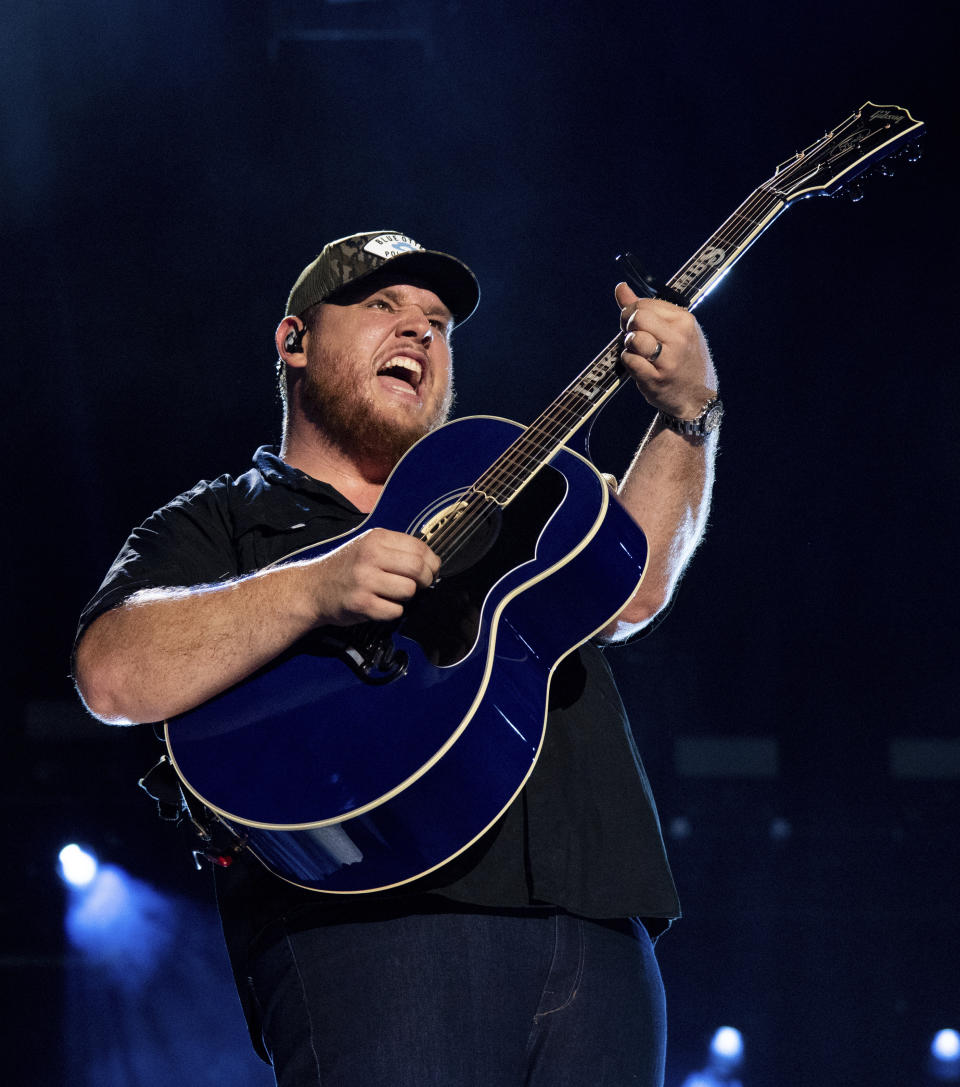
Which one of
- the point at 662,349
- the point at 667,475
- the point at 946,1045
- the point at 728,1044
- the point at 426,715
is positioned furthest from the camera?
the point at 728,1044

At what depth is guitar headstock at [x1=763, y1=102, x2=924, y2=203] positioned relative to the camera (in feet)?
7.80

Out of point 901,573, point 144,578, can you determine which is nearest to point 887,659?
point 901,573

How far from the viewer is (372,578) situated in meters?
1.71

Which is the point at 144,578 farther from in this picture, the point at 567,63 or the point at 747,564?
the point at 747,564

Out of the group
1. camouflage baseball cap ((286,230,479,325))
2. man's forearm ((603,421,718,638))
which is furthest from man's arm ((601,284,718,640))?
camouflage baseball cap ((286,230,479,325))

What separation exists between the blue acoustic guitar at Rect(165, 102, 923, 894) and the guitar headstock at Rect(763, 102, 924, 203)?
0.41 metres

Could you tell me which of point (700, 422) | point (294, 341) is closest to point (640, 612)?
point (700, 422)

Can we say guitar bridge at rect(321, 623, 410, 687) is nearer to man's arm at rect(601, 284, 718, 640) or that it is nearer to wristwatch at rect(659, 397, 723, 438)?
man's arm at rect(601, 284, 718, 640)

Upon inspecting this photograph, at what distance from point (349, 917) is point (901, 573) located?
4233 millimetres

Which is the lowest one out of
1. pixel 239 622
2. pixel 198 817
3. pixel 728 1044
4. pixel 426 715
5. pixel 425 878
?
pixel 728 1044

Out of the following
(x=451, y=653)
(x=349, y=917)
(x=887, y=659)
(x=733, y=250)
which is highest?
(x=733, y=250)

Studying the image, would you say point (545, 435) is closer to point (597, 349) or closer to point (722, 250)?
point (722, 250)

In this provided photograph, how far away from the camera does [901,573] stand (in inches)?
209

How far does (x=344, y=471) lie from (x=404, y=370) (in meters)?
0.29
